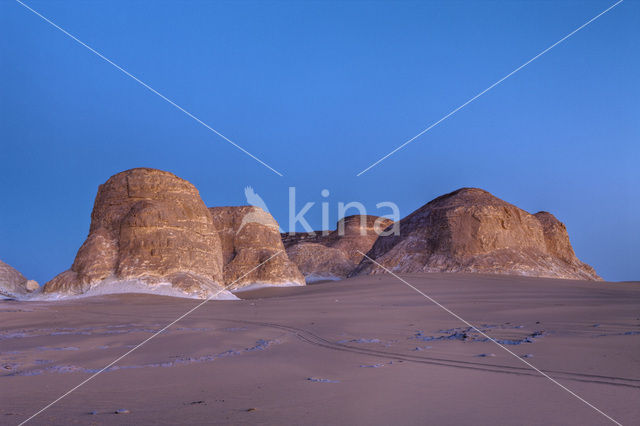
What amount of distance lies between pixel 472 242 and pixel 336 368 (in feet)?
55.6

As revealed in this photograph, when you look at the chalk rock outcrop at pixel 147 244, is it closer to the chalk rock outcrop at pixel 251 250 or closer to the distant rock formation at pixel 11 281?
the chalk rock outcrop at pixel 251 250

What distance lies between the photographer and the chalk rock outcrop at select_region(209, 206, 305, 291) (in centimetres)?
2534

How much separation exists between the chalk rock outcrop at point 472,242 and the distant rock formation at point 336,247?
16765 millimetres

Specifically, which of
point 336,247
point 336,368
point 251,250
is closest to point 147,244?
point 251,250

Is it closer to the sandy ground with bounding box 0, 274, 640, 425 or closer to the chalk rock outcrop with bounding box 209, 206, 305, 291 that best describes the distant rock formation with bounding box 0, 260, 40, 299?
the chalk rock outcrop with bounding box 209, 206, 305, 291

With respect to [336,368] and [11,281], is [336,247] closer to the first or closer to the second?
[11,281]

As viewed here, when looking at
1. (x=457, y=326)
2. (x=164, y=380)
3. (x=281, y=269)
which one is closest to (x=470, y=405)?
(x=164, y=380)

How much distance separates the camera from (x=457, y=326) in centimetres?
663

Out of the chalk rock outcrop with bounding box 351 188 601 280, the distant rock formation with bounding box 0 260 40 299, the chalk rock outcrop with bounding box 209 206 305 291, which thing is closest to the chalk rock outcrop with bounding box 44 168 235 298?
the chalk rock outcrop with bounding box 209 206 305 291

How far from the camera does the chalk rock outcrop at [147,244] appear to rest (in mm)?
15219

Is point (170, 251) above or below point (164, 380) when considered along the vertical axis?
above

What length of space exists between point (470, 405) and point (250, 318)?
6.56 m

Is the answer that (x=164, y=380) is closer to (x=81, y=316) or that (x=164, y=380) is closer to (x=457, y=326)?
(x=457, y=326)

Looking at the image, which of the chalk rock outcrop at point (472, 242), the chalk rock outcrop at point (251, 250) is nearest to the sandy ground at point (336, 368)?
the chalk rock outcrop at point (472, 242)
